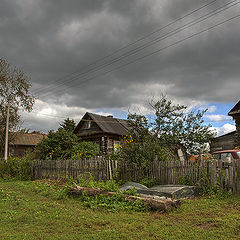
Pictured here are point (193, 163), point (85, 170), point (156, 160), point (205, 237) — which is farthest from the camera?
point (85, 170)

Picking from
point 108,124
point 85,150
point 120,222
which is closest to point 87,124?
point 108,124

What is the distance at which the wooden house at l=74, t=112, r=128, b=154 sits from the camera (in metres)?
28.0

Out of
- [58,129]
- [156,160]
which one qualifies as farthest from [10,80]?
[156,160]

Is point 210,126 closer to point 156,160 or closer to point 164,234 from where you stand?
point 156,160

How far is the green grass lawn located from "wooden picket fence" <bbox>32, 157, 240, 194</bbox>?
97 centimetres

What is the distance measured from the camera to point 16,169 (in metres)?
17.3

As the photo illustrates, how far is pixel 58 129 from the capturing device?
60.7ft

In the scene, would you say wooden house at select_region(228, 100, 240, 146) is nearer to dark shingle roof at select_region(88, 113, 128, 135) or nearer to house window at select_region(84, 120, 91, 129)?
dark shingle roof at select_region(88, 113, 128, 135)

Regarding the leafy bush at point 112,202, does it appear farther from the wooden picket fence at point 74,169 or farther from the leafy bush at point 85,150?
the leafy bush at point 85,150

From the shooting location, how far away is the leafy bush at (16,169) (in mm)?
16906

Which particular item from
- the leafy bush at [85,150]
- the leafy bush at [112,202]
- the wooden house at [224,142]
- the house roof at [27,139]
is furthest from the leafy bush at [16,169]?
the house roof at [27,139]

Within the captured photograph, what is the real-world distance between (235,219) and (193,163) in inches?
148

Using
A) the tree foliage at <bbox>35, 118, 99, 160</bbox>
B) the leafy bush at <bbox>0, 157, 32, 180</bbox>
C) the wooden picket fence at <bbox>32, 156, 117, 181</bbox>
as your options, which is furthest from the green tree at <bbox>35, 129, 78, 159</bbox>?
the wooden picket fence at <bbox>32, 156, 117, 181</bbox>

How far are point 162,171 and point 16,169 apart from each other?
11.2 m
